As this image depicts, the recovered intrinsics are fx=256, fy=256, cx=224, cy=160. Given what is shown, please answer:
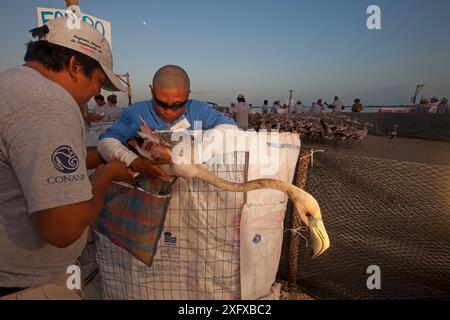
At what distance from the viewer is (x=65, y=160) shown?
1011 mm

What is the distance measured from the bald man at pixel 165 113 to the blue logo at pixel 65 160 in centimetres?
96

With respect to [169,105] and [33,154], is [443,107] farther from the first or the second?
[33,154]

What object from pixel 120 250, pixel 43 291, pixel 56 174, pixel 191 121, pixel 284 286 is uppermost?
pixel 191 121

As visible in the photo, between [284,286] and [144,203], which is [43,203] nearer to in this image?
[144,203]

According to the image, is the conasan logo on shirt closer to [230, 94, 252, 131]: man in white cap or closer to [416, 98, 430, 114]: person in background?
[230, 94, 252, 131]: man in white cap

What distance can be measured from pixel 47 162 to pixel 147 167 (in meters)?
0.91

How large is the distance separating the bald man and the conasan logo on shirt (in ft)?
3.16

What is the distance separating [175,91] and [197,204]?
3.37 ft

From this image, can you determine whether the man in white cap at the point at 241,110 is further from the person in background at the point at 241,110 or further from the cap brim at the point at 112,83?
the cap brim at the point at 112,83

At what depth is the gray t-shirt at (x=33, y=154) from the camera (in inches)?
37.4

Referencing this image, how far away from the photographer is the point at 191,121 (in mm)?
2484

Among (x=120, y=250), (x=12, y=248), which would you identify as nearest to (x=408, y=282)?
(x=120, y=250)

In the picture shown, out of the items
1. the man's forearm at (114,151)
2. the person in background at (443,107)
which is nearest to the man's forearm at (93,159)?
the man's forearm at (114,151)

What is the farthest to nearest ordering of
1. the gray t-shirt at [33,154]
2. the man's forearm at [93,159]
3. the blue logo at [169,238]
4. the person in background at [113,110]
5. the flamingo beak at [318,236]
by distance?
the person in background at [113,110]
the blue logo at [169,238]
the man's forearm at [93,159]
the flamingo beak at [318,236]
the gray t-shirt at [33,154]
